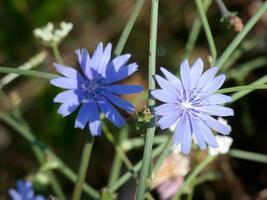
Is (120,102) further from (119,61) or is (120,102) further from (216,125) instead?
(216,125)

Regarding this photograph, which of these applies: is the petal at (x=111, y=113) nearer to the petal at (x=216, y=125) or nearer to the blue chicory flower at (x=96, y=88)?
the blue chicory flower at (x=96, y=88)

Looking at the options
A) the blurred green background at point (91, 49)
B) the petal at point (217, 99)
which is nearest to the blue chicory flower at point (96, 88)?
the petal at point (217, 99)

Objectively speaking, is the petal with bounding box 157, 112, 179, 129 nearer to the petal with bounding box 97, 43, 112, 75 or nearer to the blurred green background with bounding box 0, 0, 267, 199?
the petal with bounding box 97, 43, 112, 75

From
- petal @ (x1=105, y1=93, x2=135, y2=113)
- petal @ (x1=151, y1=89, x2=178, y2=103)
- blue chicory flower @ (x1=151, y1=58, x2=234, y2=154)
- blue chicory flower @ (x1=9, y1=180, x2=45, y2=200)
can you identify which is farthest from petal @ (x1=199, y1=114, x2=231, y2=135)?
blue chicory flower @ (x1=9, y1=180, x2=45, y2=200)

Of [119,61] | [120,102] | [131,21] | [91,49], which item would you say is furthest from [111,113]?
[91,49]

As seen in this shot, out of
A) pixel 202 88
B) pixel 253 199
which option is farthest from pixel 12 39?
pixel 202 88

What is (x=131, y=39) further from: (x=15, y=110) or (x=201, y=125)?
(x=201, y=125)
